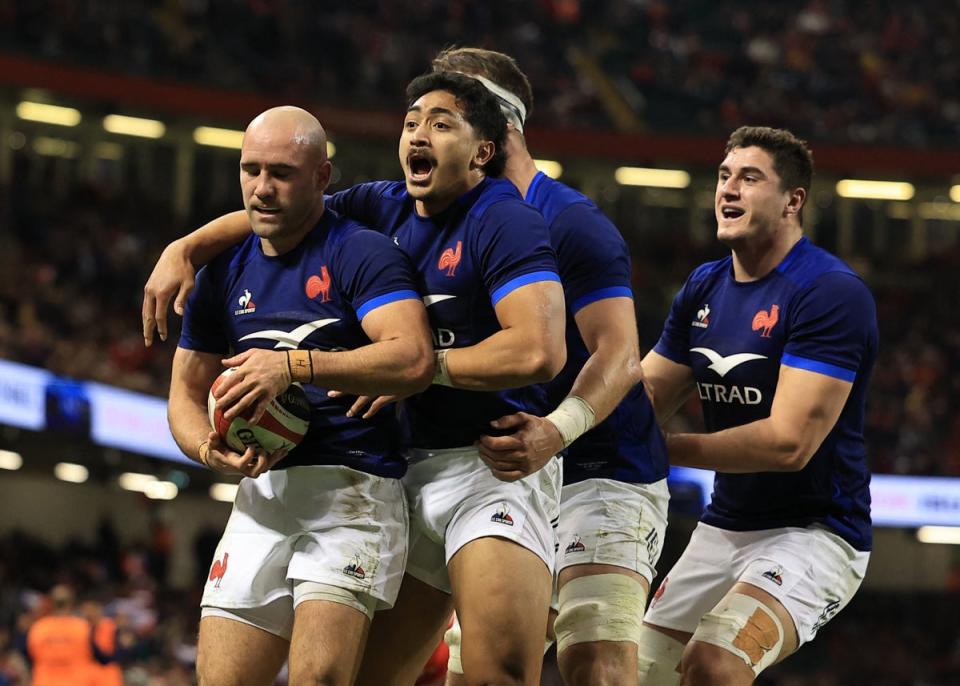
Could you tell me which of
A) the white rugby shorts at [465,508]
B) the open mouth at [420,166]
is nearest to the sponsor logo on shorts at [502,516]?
the white rugby shorts at [465,508]

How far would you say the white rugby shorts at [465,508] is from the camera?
4.93 meters

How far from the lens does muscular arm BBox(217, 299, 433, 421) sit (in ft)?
15.2

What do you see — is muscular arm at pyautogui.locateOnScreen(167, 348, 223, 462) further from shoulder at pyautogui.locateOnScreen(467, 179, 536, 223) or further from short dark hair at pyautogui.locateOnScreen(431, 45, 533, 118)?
short dark hair at pyautogui.locateOnScreen(431, 45, 533, 118)

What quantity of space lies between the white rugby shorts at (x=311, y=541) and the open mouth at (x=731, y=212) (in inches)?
74.4

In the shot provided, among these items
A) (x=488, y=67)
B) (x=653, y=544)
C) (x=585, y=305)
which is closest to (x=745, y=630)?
(x=653, y=544)

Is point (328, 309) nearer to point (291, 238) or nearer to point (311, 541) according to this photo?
point (291, 238)

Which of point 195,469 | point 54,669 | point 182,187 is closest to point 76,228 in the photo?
point 195,469

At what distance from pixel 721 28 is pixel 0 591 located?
71.5 feet

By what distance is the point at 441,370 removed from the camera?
4.91m

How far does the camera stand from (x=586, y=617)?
5363mm

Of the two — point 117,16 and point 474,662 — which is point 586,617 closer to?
point 474,662

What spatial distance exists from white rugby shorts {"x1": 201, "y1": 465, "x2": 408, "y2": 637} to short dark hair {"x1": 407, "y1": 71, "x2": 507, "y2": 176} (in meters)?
1.33

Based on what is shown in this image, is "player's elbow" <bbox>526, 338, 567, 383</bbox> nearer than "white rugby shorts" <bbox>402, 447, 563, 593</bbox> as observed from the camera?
Yes

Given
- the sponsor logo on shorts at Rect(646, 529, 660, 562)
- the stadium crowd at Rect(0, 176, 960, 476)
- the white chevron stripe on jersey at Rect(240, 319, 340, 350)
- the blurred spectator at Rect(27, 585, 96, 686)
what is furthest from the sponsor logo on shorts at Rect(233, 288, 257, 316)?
the stadium crowd at Rect(0, 176, 960, 476)
